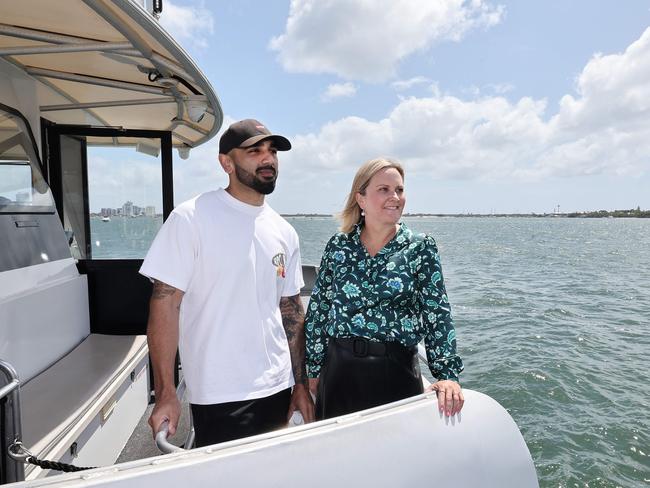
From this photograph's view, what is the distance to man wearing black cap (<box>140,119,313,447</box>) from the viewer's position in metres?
1.72

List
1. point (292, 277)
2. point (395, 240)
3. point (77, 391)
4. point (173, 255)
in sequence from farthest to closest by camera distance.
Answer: point (77, 391) < point (292, 277) < point (395, 240) < point (173, 255)

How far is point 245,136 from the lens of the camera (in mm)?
1854

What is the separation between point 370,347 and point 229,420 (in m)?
0.66

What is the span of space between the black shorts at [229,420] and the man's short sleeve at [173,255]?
52 centimetres

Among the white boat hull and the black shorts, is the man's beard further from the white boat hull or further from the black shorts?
the white boat hull

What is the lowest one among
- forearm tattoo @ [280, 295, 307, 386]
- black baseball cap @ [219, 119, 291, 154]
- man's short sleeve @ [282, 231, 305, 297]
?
forearm tattoo @ [280, 295, 307, 386]

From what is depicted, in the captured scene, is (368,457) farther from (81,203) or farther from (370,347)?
(81,203)

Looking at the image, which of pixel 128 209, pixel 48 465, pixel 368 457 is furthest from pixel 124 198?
pixel 368 457

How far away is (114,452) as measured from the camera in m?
2.99

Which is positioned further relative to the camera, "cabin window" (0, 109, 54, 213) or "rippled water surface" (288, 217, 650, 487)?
"rippled water surface" (288, 217, 650, 487)

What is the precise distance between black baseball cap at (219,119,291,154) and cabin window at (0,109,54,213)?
2111mm

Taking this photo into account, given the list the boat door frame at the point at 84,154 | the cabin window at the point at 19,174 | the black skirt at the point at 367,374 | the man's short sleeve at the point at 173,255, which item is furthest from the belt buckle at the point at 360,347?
the boat door frame at the point at 84,154

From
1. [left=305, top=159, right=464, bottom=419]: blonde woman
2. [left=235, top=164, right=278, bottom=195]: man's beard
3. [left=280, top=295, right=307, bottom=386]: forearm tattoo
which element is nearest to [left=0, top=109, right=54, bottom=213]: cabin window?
[left=235, top=164, right=278, bottom=195]: man's beard

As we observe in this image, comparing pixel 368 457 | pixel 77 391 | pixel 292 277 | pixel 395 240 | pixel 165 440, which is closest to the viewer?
pixel 368 457
